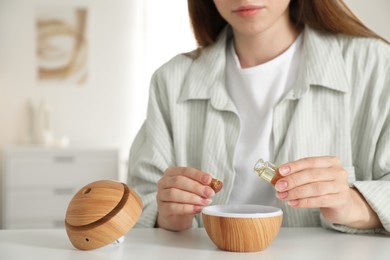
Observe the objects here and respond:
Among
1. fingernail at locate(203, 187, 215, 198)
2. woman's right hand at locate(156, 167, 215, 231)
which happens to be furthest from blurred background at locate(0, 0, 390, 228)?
fingernail at locate(203, 187, 215, 198)

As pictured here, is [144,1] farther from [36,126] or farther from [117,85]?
[36,126]

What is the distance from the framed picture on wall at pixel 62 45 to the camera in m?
5.09

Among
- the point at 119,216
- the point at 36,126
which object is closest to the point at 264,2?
the point at 119,216

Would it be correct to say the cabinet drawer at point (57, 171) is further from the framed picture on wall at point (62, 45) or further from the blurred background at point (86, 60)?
the framed picture on wall at point (62, 45)

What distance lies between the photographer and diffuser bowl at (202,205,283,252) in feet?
3.11

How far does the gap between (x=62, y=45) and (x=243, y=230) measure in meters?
4.42

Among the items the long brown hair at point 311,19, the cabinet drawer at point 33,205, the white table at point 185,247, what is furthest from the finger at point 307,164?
the cabinet drawer at point 33,205

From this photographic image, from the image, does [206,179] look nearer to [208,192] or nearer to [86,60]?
[208,192]

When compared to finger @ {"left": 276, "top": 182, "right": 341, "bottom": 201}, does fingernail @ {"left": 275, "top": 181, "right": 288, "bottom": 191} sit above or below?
above

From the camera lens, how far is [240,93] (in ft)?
5.07

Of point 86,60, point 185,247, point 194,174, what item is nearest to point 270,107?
point 194,174

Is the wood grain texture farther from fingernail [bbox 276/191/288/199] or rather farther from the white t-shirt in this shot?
the white t-shirt

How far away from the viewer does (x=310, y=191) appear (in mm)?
1032

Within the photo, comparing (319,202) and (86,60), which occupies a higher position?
(319,202)
